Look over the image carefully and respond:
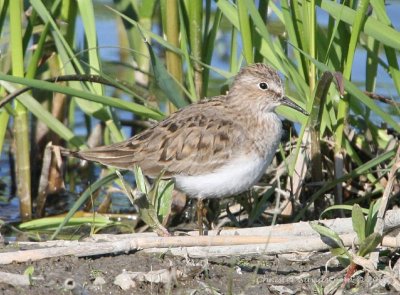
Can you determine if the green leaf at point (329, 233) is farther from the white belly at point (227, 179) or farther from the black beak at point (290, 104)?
the black beak at point (290, 104)

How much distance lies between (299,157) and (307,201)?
33 cm

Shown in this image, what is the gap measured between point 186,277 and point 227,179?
114 cm

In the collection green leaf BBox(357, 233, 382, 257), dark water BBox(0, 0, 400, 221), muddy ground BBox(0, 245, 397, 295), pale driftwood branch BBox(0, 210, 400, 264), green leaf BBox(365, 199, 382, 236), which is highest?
dark water BBox(0, 0, 400, 221)

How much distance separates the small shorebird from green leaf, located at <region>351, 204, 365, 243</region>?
1134mm

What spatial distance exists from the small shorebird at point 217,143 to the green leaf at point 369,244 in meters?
1.17

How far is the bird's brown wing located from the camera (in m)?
6.91

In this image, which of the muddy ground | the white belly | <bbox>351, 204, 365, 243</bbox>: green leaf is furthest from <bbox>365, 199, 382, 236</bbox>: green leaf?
the white belly

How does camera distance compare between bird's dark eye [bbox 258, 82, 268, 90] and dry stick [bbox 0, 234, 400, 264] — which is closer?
dry stick [bbox 0, 234, 400, 264]

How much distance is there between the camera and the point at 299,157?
23.9 ft

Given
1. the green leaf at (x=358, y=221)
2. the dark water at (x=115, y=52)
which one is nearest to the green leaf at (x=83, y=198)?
the green leaf at (x=358, y=221)

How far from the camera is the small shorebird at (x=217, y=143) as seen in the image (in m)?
6.78

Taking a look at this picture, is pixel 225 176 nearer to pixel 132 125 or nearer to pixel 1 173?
pixel 132 125

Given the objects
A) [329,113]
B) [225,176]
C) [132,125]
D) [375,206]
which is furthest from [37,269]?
[132,125]

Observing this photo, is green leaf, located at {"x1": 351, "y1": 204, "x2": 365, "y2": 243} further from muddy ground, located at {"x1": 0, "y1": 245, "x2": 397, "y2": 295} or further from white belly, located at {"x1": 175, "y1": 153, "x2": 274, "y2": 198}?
white belly, located at {"x1": 175, "y1": 153, "x2": 274, "y2": 198}
